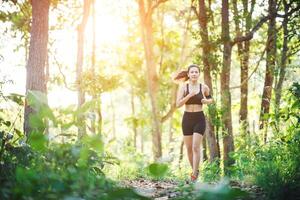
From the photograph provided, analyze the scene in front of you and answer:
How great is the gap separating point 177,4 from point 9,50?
32.4 ft

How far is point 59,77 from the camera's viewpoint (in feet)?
73.7

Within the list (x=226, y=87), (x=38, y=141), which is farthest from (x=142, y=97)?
(x=38, y=141)

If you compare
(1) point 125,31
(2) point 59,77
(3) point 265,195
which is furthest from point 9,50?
(3) point 265,195

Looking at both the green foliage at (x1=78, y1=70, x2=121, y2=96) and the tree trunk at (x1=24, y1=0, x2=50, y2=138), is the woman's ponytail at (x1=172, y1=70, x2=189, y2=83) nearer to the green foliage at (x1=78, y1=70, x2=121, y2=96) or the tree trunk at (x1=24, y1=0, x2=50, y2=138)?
the tree trunk at (x1=24, y1=0, x2=50, y2=138)

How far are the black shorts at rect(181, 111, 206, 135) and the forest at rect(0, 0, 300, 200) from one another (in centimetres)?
97

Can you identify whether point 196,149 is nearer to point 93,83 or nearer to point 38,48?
point 38,48

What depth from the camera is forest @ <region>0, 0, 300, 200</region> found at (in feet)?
10.9

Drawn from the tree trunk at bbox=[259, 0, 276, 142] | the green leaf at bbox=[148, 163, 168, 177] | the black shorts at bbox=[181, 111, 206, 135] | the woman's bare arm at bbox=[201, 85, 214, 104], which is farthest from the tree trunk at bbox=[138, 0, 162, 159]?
the green leaf at bbox=[148, 163, 168, 177]

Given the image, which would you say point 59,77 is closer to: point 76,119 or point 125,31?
point 125,31

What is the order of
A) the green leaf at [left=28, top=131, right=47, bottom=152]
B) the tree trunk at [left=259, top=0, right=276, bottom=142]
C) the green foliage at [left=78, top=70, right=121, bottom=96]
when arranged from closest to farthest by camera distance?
the green leaf at [left=28, top=131, right=47, bottom=152] → the tree trunk at [left=259, top=0, right=276, bottom=142] → the green foliage at [left=78, top=70, right=121, bottom=96]

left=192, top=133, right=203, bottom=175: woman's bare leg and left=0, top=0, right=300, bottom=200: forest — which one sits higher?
left=0, top=0, right=300, bottom=200: forest

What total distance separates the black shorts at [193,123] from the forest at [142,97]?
3.18 feet

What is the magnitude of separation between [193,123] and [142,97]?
887 inches

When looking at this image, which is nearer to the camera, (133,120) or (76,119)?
(76,119)
